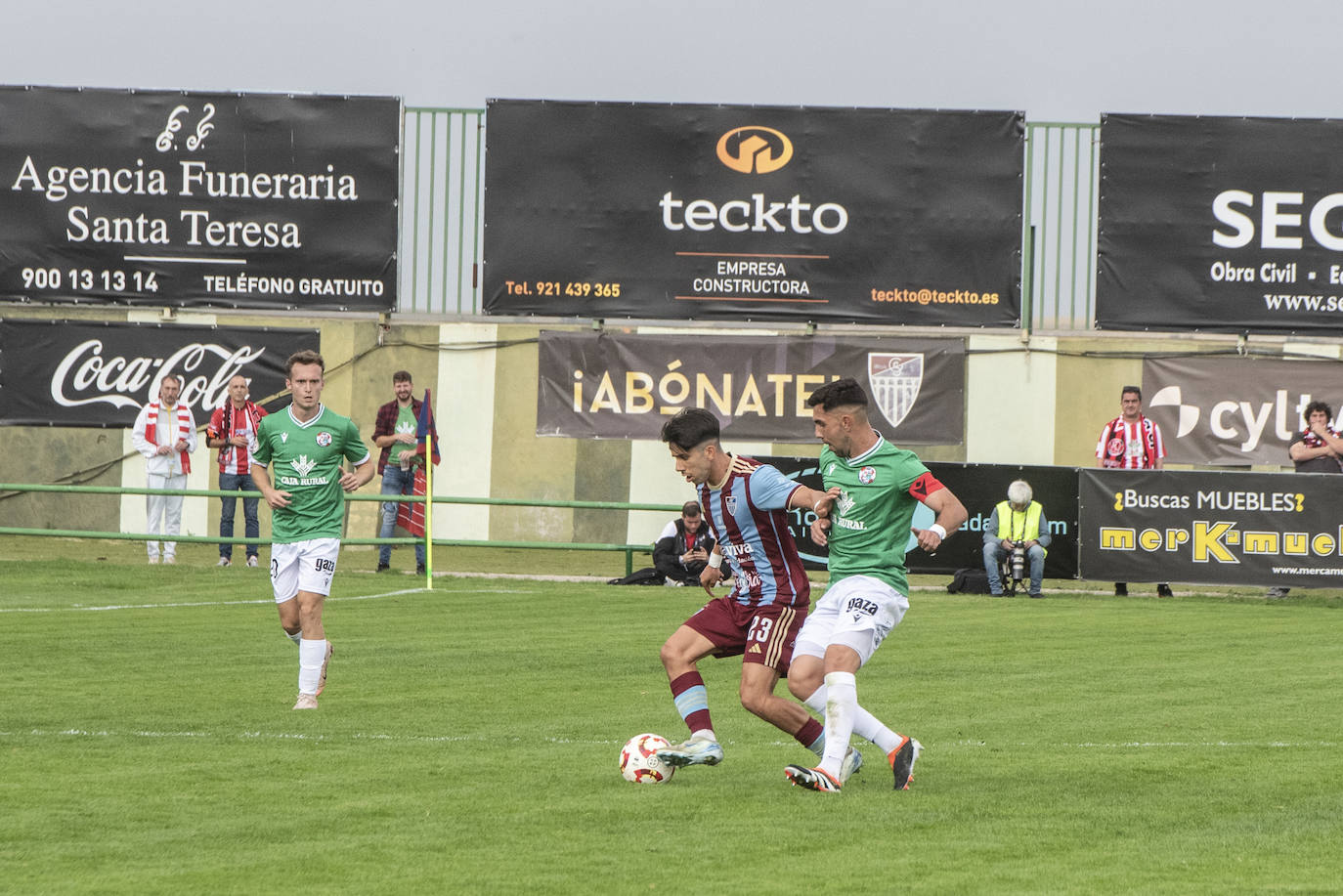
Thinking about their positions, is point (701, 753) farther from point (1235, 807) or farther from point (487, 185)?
point (487, 185)

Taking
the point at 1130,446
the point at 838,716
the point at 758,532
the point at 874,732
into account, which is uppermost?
the point at 1130,446

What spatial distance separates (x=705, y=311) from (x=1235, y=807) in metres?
18.8

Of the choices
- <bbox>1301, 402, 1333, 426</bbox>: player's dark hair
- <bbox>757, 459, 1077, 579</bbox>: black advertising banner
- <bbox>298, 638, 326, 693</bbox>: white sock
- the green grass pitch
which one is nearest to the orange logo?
<bbox>757, 459, 1077, 579</bbox>: black advertising banner

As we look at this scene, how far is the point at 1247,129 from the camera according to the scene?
86.7 feet

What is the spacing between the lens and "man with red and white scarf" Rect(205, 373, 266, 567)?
73.9 feet

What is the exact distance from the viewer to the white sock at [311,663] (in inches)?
462

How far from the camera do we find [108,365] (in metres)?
26.5

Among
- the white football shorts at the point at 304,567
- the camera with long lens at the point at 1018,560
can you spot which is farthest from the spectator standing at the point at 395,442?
the white football shorts at the point at 304,567

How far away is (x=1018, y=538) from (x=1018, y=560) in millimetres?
259

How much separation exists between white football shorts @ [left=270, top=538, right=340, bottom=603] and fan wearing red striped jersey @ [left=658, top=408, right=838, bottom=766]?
372 cm

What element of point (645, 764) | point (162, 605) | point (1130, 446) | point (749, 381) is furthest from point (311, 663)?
point (749, 381)

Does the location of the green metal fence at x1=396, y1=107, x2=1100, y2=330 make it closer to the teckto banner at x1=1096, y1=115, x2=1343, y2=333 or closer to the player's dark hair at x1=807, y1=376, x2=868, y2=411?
the teckto banner at x1=1096, y1=115, x2=1343, y2=333

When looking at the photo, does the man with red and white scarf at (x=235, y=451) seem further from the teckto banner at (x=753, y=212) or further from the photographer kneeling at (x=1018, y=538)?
the photographer kneeling at (x=1018, y=538)

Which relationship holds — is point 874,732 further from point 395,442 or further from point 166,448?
point 166,448
